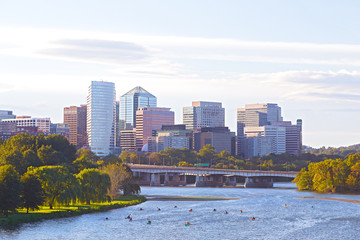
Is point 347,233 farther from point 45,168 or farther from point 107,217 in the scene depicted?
point 45,168

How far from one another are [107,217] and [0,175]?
75.7 feet

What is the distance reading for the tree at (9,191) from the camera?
112875 mm

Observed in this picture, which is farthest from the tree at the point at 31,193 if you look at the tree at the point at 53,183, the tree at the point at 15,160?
the tree at the point at 15,160

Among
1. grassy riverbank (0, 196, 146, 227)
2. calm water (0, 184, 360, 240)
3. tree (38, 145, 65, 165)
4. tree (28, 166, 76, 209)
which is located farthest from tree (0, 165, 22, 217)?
tree (38, 145, 65, 165)

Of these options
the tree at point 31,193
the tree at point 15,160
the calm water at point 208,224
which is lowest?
the calm water at point 208,224

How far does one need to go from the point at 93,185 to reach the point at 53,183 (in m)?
16.1

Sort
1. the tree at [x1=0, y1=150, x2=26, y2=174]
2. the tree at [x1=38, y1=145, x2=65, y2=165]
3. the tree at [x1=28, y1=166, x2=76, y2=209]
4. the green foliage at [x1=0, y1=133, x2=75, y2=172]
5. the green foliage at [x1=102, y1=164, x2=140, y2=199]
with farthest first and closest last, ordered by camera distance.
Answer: the tree at [x1=38, y1=145, x2=65, y2=165] < the green foliage at [x1=102, y1=164, x2=140, y2=199] < the green foliage at [x1=0, y1=133, x2=75, y2=172] < the tree at [x1=0, y1=150, x2=26, y2=174] < the tree at [x1=28, y1=166, x2=76, y2=209]

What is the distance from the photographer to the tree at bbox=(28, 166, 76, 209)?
424ft

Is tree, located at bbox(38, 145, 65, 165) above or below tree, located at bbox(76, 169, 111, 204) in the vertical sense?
above

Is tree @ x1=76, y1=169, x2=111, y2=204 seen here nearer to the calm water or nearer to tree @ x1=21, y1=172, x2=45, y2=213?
the calm water

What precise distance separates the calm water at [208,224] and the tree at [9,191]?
19.7 ft

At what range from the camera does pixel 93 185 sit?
145 m

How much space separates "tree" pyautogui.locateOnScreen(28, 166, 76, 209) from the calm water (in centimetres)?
803

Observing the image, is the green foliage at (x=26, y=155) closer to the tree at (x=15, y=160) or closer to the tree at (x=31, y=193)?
the tree at (x=15, y=160)
